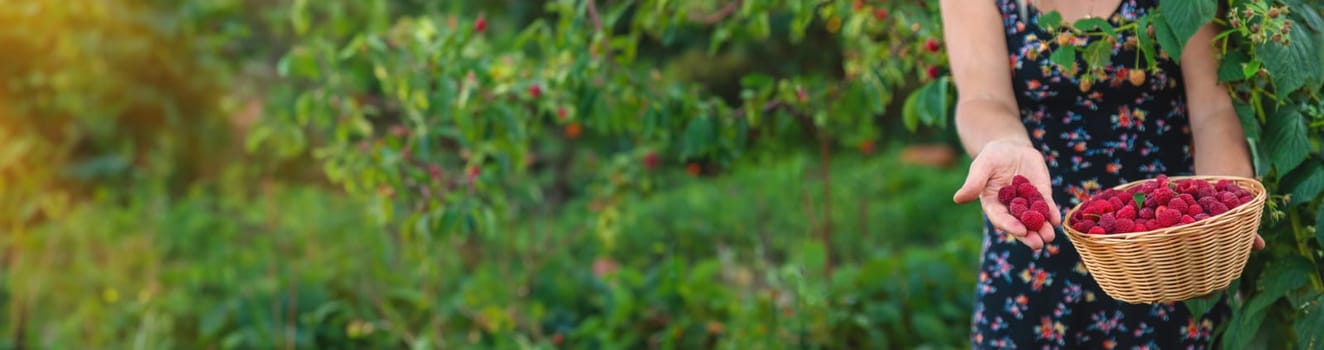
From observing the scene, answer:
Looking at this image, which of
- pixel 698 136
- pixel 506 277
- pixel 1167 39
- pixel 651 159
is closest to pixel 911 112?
pixel 698 136

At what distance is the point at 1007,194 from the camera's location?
131 centimetres

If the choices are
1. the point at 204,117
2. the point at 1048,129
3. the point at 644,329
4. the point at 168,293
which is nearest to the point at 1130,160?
the point at 1048,129

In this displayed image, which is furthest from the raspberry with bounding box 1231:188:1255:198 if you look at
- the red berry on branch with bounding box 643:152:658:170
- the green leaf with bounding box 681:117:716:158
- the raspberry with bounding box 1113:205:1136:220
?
the red berry on branch with bounding box 643:152:658:170

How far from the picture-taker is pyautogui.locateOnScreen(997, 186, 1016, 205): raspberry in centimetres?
131

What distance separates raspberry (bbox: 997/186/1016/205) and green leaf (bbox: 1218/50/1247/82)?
367mm

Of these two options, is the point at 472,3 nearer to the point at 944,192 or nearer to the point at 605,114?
the point at 944,192

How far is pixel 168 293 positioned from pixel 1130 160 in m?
3.06

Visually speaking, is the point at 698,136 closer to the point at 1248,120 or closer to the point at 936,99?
the point at 936,99

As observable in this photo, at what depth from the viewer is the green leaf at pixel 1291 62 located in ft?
4.51

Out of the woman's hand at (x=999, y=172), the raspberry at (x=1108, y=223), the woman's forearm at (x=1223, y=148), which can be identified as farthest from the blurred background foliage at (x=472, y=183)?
the raspberry at (x=1108, y=223)

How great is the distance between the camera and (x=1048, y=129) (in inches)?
63.0

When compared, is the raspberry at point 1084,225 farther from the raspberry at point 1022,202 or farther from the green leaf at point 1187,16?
the green leaf at point 1187,16

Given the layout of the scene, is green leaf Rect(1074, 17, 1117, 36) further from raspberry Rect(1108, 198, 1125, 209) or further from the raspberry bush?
raspberry Rect(1108, 198, 1125, 209)

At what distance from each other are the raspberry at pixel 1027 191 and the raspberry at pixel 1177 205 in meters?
0.13
